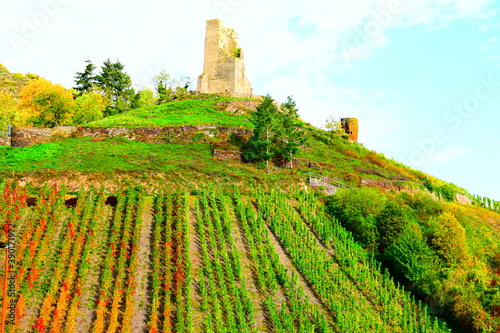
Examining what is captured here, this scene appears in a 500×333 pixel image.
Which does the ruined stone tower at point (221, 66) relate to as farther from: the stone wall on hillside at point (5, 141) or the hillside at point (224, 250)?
the stone wall on hillside at point (5, 141)

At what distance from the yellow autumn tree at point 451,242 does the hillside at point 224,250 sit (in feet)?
0.20

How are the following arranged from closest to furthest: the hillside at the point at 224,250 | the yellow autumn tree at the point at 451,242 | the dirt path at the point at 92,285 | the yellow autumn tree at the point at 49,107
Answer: the dirt path at the point at 92,285, the hillside at the point at 224,250, the yellow autumn tree at the point at 451,242, the yellow autumn tree at the point at 49,107

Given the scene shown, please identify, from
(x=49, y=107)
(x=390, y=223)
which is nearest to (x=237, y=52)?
(x=49, y=107)

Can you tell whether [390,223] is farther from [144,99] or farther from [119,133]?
[144,99]

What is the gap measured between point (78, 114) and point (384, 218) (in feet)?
120

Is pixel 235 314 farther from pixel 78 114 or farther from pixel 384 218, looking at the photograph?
pixel 78 114

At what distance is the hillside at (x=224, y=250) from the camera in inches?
682

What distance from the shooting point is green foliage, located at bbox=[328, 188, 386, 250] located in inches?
1010

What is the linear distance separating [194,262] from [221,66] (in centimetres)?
4657

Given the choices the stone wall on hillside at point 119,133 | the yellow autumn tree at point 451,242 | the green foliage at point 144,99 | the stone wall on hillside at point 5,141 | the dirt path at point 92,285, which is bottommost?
the dirt path at point 92,285

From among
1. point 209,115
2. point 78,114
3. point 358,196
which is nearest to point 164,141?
point 209,115

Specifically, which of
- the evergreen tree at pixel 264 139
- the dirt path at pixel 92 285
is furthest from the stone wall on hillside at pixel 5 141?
the evergreen tree at pixel 264 139

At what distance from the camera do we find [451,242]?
24.2 metres

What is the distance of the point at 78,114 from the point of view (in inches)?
1900
